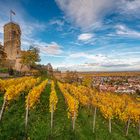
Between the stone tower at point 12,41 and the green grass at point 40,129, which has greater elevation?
the stone tower at point 12,41

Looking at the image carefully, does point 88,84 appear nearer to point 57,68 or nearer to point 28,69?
point 28,69

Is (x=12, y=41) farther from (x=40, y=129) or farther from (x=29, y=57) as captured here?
(x=40, y=129)

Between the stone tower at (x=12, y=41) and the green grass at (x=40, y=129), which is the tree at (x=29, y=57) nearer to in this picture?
the stone tower at (x=12, y=41)

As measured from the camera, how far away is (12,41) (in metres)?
75.9

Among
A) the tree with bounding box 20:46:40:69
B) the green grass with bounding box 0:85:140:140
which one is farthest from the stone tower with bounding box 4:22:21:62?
the green grass with bounding box 0:85:140:140

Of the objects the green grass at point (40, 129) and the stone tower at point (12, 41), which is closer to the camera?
the green grass at point (40, 129)

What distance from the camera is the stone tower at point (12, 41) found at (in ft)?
245

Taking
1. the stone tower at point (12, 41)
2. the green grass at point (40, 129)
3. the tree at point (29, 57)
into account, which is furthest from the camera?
the stone tower at point (12, 41)

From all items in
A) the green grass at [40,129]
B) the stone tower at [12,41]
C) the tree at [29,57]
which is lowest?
the green grass at [40,129]

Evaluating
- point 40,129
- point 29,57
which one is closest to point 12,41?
point 29,57

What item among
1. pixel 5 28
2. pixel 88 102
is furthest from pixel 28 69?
pixel 88 102

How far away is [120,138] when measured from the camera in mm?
17969

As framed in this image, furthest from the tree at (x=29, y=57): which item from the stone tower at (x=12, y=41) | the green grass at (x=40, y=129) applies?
the green grass at (x=40, y=129)

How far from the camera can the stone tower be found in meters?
74.8
